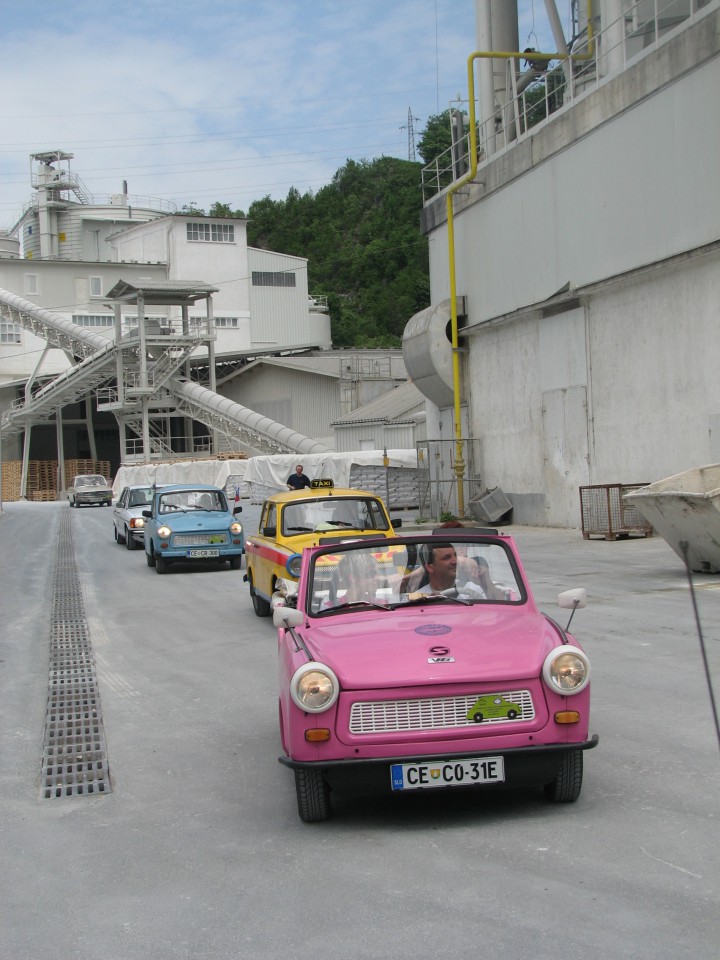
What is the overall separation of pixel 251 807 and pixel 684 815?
88.7 inches

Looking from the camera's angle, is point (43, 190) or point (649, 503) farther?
point (43, 190)

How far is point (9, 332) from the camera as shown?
77.4 meters

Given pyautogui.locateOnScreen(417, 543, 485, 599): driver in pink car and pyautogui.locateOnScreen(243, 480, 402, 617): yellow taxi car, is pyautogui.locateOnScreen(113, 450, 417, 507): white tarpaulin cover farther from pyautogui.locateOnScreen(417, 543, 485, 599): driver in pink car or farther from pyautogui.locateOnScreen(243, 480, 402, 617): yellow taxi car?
pyautogui.locateOnScreen(417, 543, 485, 599): driver in pink car

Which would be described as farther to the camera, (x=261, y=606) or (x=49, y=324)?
(x=49, y=324)

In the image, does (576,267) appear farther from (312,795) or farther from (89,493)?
(89,493)

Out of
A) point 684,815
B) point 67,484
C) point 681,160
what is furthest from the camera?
point 67,484

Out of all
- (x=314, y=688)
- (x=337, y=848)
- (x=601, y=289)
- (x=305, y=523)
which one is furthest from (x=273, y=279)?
(x=337, y=848)

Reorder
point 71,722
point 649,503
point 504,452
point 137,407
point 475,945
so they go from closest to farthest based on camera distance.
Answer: point 475,945 → point 71,722 → point 649,503 → point 504,452 → point 137,407

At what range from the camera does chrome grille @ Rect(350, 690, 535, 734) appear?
5293mm

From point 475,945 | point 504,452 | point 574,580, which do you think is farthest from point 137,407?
point 475,945

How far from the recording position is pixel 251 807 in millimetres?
5914

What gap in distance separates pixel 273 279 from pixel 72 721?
7204 centimetres

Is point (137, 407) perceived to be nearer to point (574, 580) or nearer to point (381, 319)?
point (381, 319)

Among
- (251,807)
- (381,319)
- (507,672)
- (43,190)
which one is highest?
(43,190)
